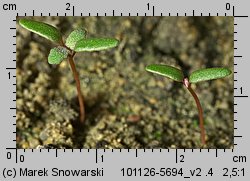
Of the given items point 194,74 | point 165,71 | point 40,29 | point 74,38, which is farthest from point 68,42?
point 194,74

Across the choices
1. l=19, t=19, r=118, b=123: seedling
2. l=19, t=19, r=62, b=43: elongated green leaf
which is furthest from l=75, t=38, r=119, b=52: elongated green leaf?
l=19, t=19, r=62, b=43: elongated green leaf

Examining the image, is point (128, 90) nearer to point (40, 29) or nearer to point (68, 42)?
point (68, 42)

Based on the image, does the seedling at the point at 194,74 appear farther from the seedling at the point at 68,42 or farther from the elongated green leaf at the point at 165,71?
the seedling at the point at 68,42

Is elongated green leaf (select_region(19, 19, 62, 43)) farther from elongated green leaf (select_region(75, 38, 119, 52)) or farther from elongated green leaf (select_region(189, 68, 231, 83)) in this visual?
elongated green leaf (select_region(189, 68, 231, 83))

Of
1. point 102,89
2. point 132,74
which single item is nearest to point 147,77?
point 132,74

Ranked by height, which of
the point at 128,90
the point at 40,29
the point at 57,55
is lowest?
the point at 128,90
